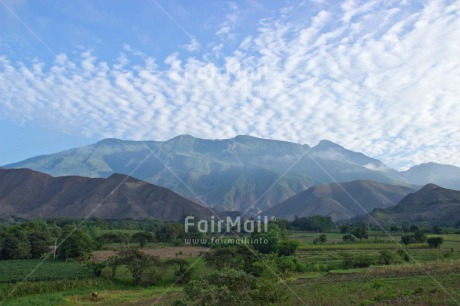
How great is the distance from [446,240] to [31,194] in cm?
17968

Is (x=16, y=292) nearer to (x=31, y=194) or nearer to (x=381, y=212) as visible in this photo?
(x=381, y=212)

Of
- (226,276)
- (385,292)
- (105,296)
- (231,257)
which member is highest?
(226,276)

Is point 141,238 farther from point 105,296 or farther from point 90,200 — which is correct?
point 90,200

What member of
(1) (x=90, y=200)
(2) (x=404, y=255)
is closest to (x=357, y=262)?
(2) (x=404, y=255)

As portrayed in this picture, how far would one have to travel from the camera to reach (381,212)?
523 feet

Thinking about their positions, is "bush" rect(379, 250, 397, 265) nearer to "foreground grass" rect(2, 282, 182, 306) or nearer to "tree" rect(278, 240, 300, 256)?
"tree" rect(278, 240, 300, 256)

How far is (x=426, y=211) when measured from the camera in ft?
494

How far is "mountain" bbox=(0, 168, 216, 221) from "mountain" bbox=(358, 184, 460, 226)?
248 ft

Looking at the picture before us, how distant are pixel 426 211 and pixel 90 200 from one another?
14334cm

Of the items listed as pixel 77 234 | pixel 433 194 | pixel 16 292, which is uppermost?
pixel 433 194

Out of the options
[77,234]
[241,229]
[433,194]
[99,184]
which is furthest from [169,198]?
[77,234]

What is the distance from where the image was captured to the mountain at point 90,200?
6737 inches

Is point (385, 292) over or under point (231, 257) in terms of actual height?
under

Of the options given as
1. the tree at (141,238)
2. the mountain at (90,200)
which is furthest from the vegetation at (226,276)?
the mountain at (90,200)
